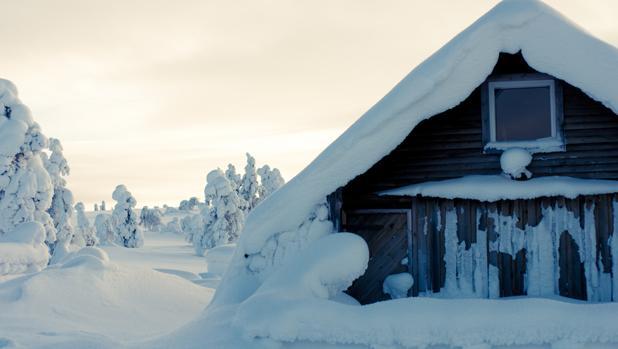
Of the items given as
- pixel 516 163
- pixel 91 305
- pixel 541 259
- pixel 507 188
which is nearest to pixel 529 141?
pixel 516 163

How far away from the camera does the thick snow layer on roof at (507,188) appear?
939 cm

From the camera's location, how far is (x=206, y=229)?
53.4 m

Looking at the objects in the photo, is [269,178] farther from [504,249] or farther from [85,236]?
[504,249]

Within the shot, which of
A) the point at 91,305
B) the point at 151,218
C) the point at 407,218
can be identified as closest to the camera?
the point at 407,218

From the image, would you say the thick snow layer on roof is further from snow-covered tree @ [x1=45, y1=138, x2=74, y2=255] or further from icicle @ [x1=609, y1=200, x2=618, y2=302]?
snow-covered tree @ [x1=45, y1=138, x2=74, y2=255]

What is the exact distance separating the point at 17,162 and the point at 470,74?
27.9m

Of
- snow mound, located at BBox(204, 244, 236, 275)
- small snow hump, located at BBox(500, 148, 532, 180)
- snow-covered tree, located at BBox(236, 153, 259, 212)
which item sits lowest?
snow mound, located at BBox(204, 244, 236, 275)

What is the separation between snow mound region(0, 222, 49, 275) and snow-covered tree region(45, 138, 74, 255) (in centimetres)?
1257

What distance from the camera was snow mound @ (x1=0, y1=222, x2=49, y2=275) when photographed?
2216 cm

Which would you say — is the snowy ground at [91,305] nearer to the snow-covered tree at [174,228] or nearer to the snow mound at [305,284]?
the snow mound at [305,284]

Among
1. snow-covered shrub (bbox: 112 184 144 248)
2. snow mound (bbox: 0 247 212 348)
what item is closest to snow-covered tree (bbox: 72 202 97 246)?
snow-covered shrub (bbox: 112 184 144 248)

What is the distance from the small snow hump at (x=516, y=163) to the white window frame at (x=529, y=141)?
355mm

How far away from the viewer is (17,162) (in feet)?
102

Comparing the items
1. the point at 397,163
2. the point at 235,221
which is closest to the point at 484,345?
the point at 397,163
